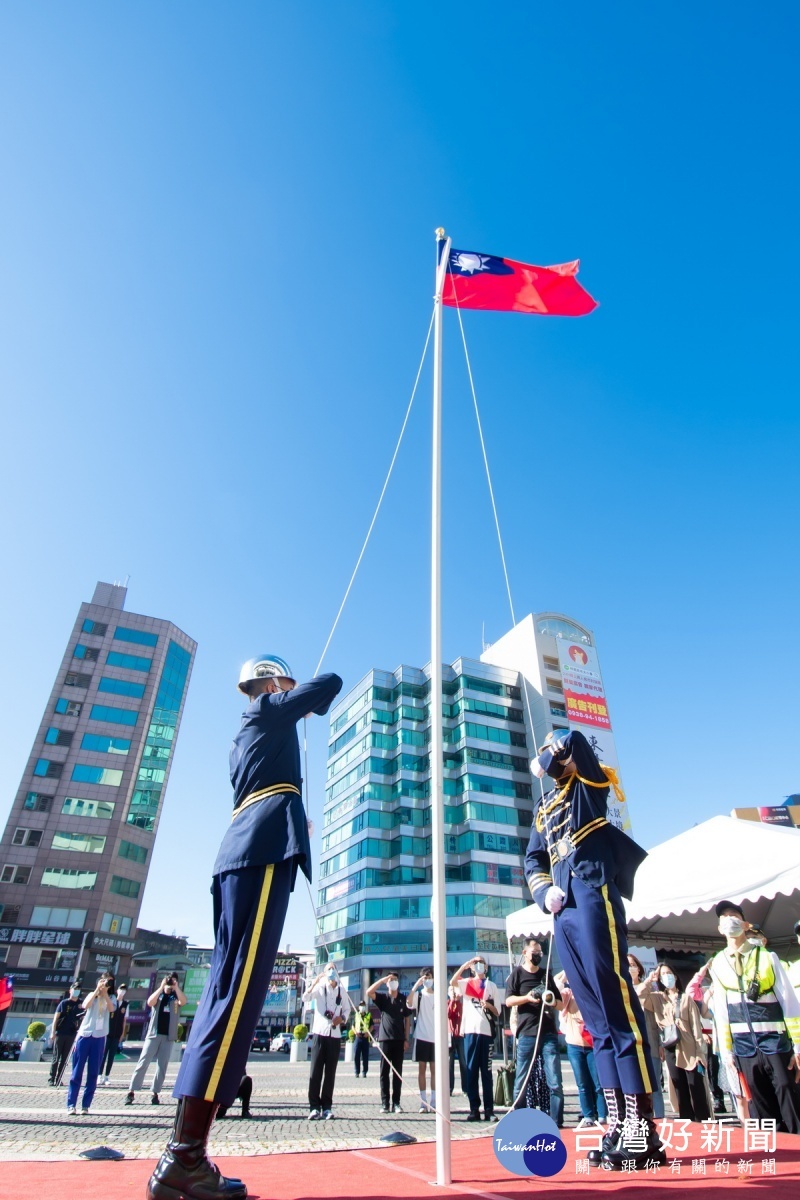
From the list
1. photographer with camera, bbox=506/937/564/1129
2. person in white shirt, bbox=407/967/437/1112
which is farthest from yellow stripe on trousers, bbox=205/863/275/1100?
person in white shirt, bbox=407/967/437/1112

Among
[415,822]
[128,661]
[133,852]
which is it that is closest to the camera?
[133,852]

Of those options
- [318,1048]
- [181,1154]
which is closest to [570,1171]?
[181,1154]

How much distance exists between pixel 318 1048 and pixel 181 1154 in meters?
7.01

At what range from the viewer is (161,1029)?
995 cm

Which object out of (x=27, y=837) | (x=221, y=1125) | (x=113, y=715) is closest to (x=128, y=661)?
(x=113, y=715)

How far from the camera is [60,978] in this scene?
4481 cm

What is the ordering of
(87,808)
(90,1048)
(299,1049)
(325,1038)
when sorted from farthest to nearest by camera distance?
(87,808) → (299,1049) → (325,1038) → (90,1048)

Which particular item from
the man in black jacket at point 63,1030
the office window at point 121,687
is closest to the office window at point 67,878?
the office window at point 121,687

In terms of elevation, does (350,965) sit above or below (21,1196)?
above

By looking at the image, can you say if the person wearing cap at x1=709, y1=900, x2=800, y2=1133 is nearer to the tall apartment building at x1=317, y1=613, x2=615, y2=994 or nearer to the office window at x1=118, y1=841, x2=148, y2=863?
the tall apartment building at x1=317, y1=613, x2=615, y2=994

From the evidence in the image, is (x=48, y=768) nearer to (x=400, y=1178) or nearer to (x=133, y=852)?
(x=133, y=852)

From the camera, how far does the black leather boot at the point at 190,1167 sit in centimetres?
239

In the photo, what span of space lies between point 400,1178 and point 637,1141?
1.31 metres

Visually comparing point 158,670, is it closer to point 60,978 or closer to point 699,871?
point 60,978
